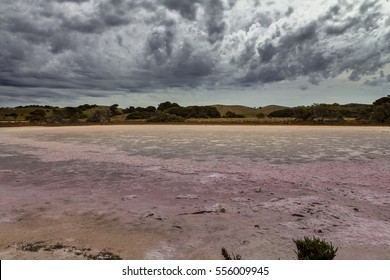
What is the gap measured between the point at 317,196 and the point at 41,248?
6.39m

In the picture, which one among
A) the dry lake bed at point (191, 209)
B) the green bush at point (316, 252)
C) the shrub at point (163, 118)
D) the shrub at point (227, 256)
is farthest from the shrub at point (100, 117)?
the green bush at point (316, 252)

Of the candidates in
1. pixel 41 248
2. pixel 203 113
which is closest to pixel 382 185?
pixel 41 248

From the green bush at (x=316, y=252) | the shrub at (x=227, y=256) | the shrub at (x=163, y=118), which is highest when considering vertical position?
the shrub at (x=163, y=118)

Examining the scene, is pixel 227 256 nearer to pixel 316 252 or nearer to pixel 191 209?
pixel 316 252

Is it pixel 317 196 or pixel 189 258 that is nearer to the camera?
pixel 189 258

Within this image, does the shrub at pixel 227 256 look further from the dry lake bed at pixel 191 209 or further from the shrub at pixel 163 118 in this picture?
the shrub at pixel 163 118

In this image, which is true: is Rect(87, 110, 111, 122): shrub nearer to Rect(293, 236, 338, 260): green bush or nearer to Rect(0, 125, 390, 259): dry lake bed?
Rect(0, 125, 390, 259): dry lake bed

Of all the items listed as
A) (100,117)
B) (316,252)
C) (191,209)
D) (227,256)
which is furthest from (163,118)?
(316,252)

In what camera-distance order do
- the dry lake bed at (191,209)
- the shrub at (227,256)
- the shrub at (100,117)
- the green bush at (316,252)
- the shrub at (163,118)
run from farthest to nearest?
the shrub at (100,117) → the shrub at (163,118) → the dry lake bed at (191,209) → the shrub at (227,256) → the green bush at (316,252)

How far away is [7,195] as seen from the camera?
845 centimetres

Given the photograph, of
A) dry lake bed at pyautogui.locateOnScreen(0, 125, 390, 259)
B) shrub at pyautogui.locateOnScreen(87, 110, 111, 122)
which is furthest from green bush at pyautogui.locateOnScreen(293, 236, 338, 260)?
shrub at pyautogui.locateOnScreen(87, 110, 111, 122)

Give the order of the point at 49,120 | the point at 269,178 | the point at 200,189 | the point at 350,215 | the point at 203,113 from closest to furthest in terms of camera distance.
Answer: the point at 350,215
the point at 200,189
the point at 269,178
the point at 49,120
the point at 203,113

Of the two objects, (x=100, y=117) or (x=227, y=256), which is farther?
(x=100, y=117)
